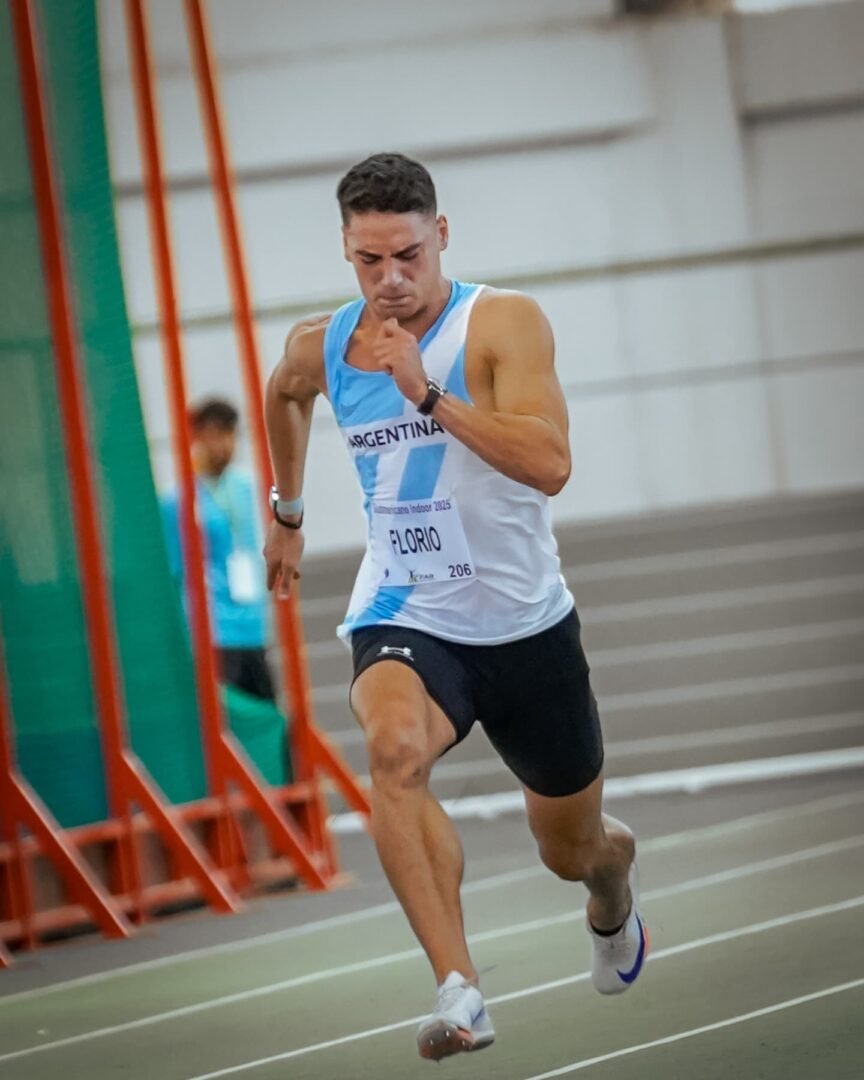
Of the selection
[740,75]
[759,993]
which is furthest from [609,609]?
[759,993]

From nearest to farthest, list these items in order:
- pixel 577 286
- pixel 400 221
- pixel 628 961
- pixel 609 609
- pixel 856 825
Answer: pixel 400 221
pixel 628 961
pixel 856 825
pixel 609 609
pixel 577 286

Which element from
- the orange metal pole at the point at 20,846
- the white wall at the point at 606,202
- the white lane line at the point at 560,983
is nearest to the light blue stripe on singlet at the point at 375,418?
the white lane line at the point at 560,983

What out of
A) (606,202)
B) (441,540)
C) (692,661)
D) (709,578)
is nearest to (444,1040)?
(441,540)

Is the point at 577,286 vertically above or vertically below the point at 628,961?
above

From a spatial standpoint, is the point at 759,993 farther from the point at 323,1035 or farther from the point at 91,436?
the point at 91,436

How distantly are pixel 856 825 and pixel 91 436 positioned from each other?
3431 millimetres

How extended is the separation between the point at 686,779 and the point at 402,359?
25.0 ft

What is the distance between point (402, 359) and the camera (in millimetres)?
4125

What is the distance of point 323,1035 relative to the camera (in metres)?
5.30

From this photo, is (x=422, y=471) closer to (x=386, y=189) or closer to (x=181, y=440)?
(x=386, y=189)

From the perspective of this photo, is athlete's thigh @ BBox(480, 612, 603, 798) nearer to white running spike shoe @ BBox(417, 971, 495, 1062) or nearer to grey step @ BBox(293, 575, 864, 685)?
white running spike shoe @ BBox(417, 971, 495, 1062)

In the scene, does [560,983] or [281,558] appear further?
[560,983]

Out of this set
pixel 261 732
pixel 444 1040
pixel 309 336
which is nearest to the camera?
pixel 444 1040

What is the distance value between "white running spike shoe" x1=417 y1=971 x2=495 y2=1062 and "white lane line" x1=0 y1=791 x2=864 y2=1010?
281 centimetres
